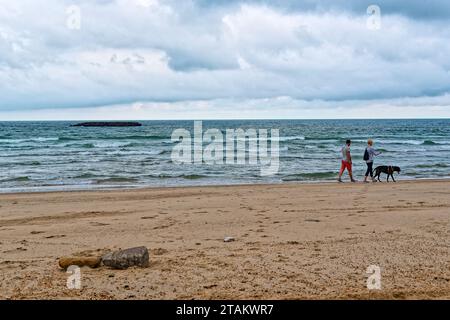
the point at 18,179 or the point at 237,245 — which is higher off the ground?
the point at 237,245

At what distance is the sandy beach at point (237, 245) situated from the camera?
507 cm

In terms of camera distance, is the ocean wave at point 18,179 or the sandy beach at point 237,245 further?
the ocean wave at point 18,179

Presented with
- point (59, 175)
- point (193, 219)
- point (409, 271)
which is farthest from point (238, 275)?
point (59, 175)

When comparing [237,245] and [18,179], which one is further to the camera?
[18,179]

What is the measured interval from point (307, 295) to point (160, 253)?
8.34ft

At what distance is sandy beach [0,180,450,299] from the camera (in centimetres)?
507

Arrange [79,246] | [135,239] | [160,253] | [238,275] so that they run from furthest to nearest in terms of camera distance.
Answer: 1. [135,239]
2. [79,246]
3. [160,253]
4. [238,275]

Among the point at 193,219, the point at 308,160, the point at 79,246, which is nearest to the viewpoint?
the point at 79,246

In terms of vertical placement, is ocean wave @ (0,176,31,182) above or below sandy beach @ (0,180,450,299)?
below

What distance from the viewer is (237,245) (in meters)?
7.02

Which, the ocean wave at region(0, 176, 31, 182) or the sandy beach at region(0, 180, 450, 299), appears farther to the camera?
the ocean wave at region(0, 176, 31, 182)

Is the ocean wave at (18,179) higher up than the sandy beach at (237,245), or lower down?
lower down

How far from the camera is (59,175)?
20.5 metres

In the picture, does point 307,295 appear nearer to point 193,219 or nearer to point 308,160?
point 193,219
